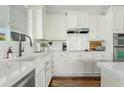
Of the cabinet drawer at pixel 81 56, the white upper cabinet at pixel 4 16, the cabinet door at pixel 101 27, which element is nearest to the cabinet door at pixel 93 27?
the cabinet door at pixel 101 27

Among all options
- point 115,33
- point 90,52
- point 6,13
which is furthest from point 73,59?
point 6,13

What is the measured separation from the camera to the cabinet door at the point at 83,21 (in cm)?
631

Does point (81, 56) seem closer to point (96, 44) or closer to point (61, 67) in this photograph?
point (61, 67)

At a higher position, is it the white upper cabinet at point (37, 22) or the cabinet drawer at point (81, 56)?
the white upper cabinet at point (37, 22)

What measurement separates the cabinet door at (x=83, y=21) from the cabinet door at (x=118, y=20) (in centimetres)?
104

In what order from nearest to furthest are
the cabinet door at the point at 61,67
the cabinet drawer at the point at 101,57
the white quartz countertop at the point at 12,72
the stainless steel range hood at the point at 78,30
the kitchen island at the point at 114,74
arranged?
the white quartz countertop at the point at 12,72 → the kitchen island at the point at 114,74 → the cabinet drawer at the point at 101,57 → the cabinet door at the point at 61,67 → the stainless steel range hood at the point at 78,30

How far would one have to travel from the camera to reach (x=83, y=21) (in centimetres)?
631

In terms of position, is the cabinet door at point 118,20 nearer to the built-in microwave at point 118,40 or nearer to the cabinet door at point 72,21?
the built-in microwave at point 118,40

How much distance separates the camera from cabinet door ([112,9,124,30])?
18.3ft

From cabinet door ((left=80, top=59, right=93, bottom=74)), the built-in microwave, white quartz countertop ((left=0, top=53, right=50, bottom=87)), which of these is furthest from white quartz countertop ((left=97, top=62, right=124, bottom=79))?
cabinet door ((left=80, top=59, right=93, bottom=74))

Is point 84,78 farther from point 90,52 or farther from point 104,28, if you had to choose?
point 104,28

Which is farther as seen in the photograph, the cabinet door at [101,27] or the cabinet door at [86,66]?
the cabinet door at [101,27]

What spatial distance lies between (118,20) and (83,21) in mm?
1221

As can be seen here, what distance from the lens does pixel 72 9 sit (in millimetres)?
6102
